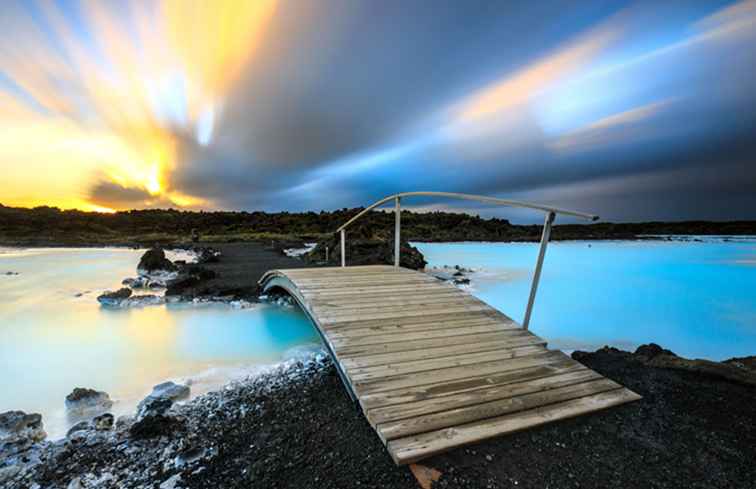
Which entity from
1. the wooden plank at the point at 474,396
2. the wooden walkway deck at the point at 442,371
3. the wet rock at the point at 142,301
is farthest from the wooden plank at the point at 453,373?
the wet rock at the point at 142,301

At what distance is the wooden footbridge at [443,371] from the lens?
2.34 metres

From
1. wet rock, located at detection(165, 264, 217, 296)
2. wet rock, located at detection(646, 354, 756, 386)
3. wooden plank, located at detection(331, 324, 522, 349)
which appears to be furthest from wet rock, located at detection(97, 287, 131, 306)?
wet rock, located at detection(646, 354, 756, 386)

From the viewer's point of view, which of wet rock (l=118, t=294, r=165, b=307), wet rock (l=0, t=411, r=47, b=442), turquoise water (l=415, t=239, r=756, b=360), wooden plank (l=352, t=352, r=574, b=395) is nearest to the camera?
wooden plank (l=352, t=352, r=574, b=395)

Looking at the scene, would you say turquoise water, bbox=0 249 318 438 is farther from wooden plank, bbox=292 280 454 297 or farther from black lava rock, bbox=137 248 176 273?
black lava rock, bbox=137 248 176 273

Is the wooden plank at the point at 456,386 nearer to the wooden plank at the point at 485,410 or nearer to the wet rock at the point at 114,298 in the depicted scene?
the wooden plank at the point at 485,410

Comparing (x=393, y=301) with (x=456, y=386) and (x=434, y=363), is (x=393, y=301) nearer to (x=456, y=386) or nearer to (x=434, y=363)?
(x=434, y=363)

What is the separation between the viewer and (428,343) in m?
3.42

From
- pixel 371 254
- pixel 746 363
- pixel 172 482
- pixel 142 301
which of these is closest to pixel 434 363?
pixel 172 482

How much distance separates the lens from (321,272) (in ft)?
19.9

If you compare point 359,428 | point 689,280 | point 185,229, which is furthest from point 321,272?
point 185,229

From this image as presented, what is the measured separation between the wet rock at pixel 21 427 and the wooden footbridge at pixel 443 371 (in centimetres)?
283

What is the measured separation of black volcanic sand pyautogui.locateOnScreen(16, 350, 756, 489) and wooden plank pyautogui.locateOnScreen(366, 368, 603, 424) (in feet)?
0.96

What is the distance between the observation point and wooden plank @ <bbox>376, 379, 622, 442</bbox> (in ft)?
7.39

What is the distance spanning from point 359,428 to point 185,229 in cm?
5275
